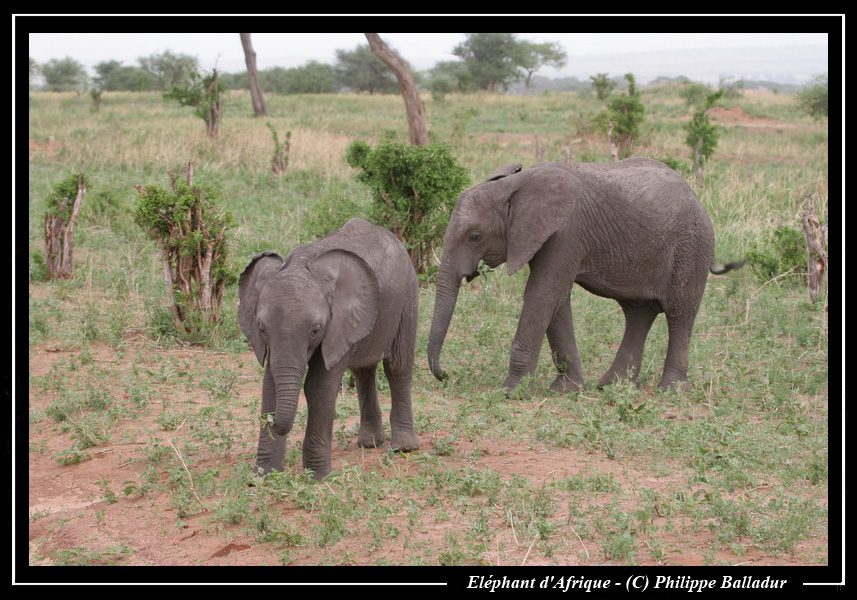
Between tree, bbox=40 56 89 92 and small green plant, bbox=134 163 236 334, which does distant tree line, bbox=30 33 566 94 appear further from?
small green plant, bbox=134 163 236 334

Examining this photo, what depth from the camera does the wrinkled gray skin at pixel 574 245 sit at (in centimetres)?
781

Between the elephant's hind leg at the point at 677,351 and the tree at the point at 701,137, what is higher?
the tree at the point at 701,137

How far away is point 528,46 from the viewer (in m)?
58.4

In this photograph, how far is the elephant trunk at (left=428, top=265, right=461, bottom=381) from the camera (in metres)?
7.70

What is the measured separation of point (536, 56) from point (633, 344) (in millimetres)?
58094

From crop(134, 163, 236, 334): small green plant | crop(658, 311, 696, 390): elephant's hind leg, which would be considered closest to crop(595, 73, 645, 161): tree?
crop(658, 311, 696, 390): elephant's hind leg

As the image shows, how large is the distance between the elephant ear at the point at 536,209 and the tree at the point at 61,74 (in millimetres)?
63632

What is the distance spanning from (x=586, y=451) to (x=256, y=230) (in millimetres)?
8501

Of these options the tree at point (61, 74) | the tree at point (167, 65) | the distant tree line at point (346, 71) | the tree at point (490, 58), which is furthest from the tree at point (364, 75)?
the tree at point (61, 74)

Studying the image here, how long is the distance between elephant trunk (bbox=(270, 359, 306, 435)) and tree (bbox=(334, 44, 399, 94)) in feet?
172

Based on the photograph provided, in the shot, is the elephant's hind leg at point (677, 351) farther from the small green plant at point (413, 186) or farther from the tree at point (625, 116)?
the tree at point (625, 116)

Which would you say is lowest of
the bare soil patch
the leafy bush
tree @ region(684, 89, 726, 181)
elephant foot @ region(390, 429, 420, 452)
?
the bare soil patch

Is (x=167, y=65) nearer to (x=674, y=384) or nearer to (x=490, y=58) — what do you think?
(x=490, y=58)
